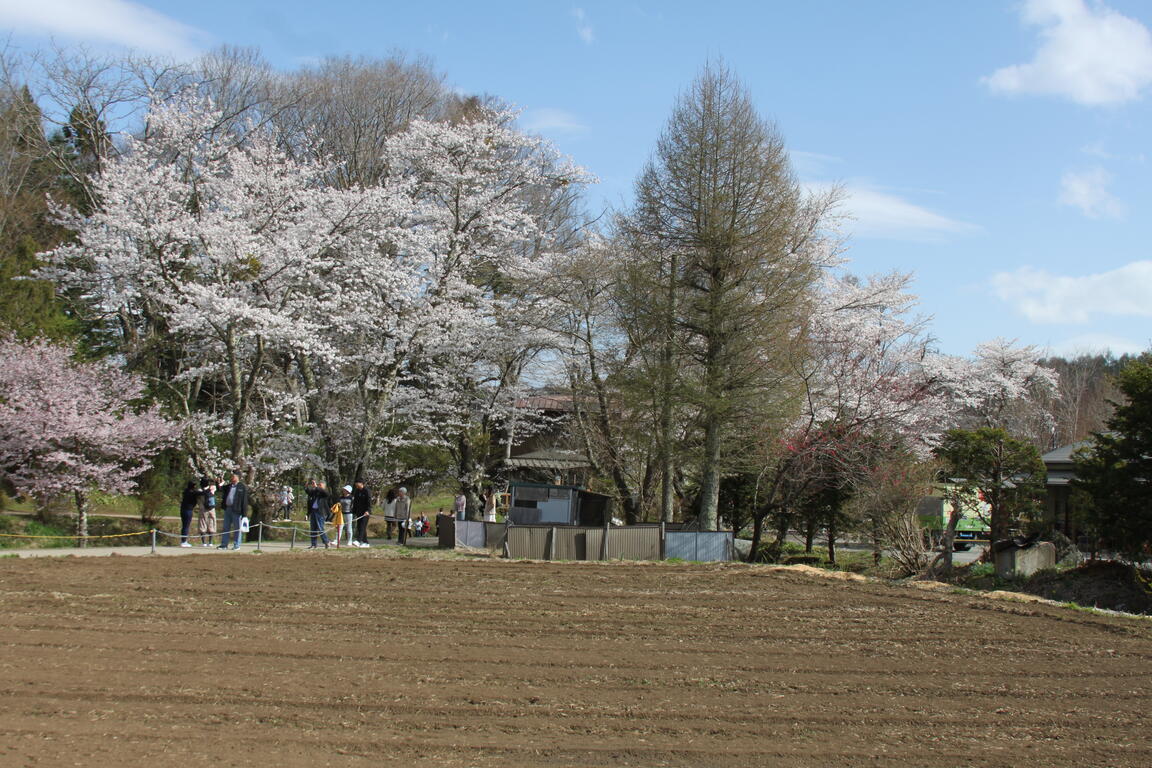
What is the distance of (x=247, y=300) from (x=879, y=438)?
16.6 metres

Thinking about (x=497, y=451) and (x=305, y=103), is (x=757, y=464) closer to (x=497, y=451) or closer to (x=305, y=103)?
(x=497, y=451)

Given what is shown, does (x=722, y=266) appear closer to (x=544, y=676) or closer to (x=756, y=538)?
(x=756, y=538)

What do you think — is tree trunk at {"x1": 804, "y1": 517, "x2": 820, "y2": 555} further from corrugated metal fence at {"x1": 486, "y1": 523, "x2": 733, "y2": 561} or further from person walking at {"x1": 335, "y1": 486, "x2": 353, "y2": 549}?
person walking at {"x1": 335, "y1": 486, "x2": 353, "y2": 549}

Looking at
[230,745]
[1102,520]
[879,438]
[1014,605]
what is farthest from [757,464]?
[230,745]

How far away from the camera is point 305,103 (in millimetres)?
39094

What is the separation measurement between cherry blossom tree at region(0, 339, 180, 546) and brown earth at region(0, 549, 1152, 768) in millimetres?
6676

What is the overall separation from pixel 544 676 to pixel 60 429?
16.1 meters

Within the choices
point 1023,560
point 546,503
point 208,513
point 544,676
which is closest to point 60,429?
point 208,513

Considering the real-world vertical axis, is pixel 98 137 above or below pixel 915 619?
above

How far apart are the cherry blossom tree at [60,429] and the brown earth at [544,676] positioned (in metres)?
6.68

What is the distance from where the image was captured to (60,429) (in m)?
20.5

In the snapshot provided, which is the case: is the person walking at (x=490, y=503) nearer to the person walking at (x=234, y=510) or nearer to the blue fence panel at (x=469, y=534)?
the blue fence panel at (x=469, y=534)

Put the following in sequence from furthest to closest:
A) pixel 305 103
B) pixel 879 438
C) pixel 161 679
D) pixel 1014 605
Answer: pixel 305 103 → pixel 879 438 → pixel 1014 605 → pixel 161 679

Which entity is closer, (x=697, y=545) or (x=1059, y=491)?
(x=697, y=545)
